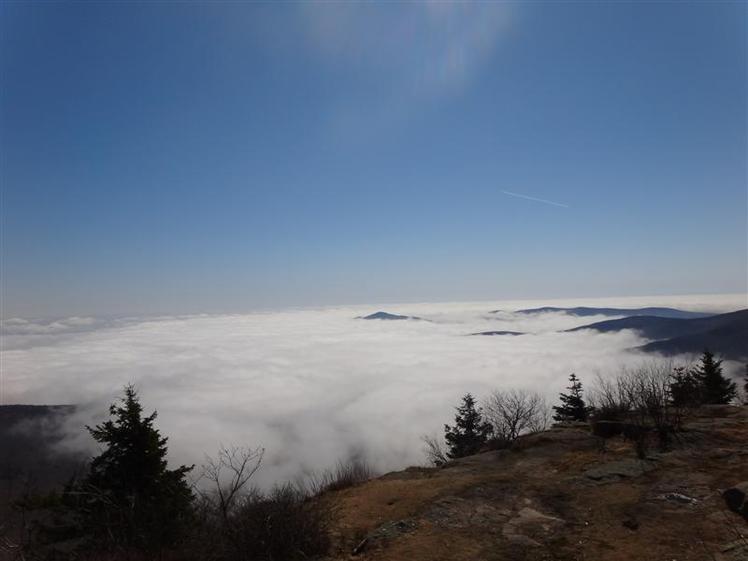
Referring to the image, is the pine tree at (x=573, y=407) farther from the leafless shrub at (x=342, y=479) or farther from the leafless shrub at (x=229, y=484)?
the leafless shrub at (x=229, y=484)

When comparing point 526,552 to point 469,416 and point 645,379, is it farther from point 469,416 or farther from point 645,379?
point 469,416

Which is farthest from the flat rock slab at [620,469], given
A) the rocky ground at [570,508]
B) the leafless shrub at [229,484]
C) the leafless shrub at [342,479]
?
the leafless shrub at [229,484]

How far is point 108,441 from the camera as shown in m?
21.2

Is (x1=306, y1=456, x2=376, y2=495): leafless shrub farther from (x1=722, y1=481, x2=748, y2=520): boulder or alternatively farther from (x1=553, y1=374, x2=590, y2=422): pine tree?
(x1=553, y1=374, x2=590, y2=422): pine tree

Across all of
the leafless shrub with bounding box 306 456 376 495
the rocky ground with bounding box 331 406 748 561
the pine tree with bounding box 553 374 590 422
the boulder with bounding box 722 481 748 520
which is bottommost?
the pine tree with bounding box 553 374 590 422

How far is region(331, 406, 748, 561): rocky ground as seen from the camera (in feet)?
28.6

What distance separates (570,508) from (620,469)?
3476 mm

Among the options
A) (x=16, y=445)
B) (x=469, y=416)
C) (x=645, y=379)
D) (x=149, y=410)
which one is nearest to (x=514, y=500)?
(x=645, y=379)

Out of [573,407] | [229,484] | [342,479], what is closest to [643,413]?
[342,479]

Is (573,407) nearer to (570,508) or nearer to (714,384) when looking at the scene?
(714,384)

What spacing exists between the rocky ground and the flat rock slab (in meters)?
0.03

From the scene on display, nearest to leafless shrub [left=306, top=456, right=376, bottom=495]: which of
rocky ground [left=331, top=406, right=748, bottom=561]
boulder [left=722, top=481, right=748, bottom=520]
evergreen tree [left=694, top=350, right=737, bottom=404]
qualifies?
rocky ground [left=331, top=406, right=748, bottom=561]

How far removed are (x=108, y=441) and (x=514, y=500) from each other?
67.4 feet

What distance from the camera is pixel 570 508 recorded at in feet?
36.1
